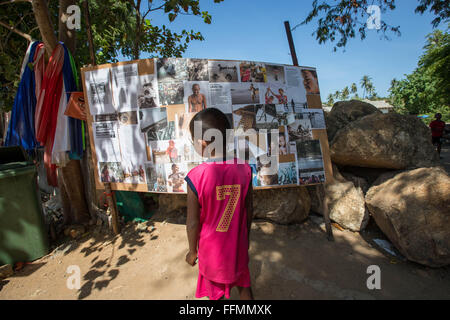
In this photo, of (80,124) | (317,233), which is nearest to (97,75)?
(80,124)

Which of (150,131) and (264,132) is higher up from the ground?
(150,131)

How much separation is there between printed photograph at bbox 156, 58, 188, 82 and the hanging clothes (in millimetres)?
2237

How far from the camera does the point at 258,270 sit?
8.03 feet

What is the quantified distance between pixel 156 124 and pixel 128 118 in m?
0.43

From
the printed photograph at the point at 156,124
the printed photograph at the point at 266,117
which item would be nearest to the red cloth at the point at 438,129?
the printed photograph at the point at 266,117

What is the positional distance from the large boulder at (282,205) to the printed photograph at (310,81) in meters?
1.56

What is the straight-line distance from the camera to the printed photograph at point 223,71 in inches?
110

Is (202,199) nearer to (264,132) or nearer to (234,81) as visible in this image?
(264,132)

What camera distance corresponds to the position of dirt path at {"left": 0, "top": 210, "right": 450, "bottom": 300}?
7.11ft

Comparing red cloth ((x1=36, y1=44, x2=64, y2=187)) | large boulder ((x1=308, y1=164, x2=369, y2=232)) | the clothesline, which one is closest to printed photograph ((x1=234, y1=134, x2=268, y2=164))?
large boulder ((x1=308, y1=164, x2=369, y2=232))

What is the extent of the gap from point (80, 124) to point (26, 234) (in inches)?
66.6

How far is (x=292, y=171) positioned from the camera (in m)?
2.88

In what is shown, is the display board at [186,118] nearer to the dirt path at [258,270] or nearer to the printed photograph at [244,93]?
the printed photograph at [244,93]

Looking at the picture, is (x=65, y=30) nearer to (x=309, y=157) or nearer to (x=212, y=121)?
(x=212, y=121)
